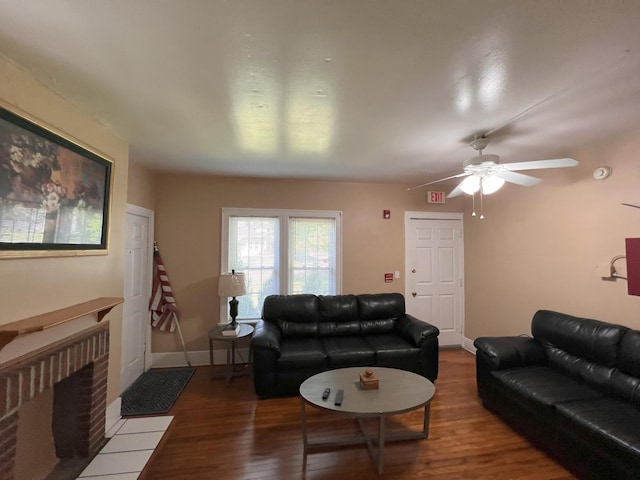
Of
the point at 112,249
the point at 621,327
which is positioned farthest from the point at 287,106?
the point at 621,327

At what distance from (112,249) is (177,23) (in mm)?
1976

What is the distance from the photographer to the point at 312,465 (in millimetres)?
2100

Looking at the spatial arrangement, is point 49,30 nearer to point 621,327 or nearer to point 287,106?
point 287,106

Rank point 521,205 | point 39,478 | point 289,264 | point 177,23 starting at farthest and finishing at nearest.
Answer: point 289,264
point 521,205
point 39,478
point 177,23

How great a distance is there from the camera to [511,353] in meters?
2.78

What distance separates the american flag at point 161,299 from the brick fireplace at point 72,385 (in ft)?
4.82

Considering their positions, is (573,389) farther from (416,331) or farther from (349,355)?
(349,355)

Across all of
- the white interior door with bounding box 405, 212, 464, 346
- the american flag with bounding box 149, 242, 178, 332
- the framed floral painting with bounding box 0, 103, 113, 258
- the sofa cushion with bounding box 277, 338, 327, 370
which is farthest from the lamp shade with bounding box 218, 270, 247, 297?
the white interior door with bounding box 405, 212, 464, 346

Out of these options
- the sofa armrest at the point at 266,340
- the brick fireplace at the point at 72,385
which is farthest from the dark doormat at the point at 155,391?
the sofa armrest at the point at 266,340

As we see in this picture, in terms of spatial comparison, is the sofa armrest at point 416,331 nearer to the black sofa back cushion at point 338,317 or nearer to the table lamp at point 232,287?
the black sofa back cushion at point 338,317

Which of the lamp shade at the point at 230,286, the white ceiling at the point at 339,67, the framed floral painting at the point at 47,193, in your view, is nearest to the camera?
the white ceiling at the point at 339,67

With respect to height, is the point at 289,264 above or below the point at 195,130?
below

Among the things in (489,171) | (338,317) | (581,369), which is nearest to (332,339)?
→ (338,317)

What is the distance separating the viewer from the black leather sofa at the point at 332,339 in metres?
3.04
